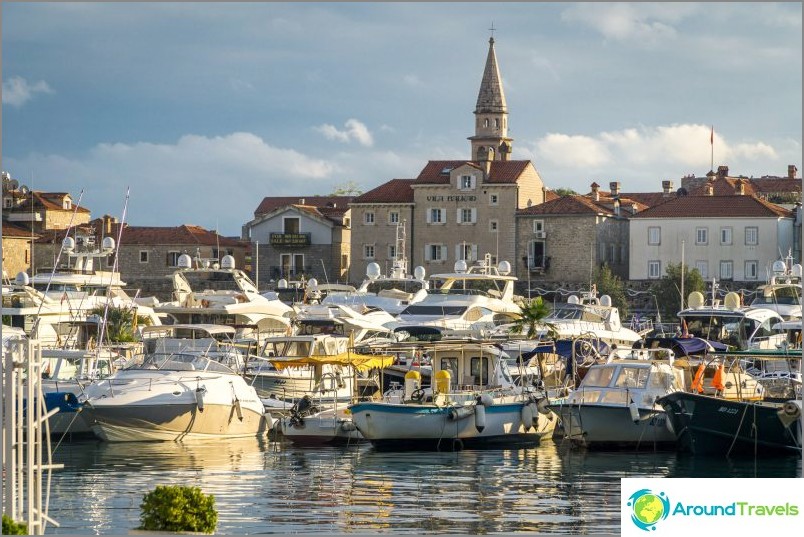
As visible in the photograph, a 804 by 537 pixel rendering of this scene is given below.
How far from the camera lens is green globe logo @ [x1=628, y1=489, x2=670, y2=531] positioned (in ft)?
42.1

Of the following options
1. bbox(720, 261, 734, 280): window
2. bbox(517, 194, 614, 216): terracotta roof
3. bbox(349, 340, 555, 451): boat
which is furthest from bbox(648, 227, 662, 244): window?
bbox(349, 340, 555, 451): boat

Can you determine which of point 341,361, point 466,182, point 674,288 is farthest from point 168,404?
point 466,182

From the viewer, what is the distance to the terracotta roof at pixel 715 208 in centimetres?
7250

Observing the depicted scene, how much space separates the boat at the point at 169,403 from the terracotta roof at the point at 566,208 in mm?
45758

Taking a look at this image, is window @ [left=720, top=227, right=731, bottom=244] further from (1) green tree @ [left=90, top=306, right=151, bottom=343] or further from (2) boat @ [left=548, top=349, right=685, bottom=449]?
(2) boat @ [left=548, top=349, right=685, bottom=449]

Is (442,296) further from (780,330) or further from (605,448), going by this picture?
(605,448)

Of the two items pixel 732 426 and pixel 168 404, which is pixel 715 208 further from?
pixel 168 404

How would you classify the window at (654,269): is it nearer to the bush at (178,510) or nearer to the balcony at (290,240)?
the balcony at (290,240)

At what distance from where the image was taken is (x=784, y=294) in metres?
55.7

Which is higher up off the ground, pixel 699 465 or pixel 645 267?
pixel 645 267

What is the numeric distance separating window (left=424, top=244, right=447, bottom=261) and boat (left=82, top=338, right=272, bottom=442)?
156 feet

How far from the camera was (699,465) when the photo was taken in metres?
26.3

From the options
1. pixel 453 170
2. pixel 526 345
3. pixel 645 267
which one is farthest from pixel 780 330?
pixel 453 170

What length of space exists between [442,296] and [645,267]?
2948cm
